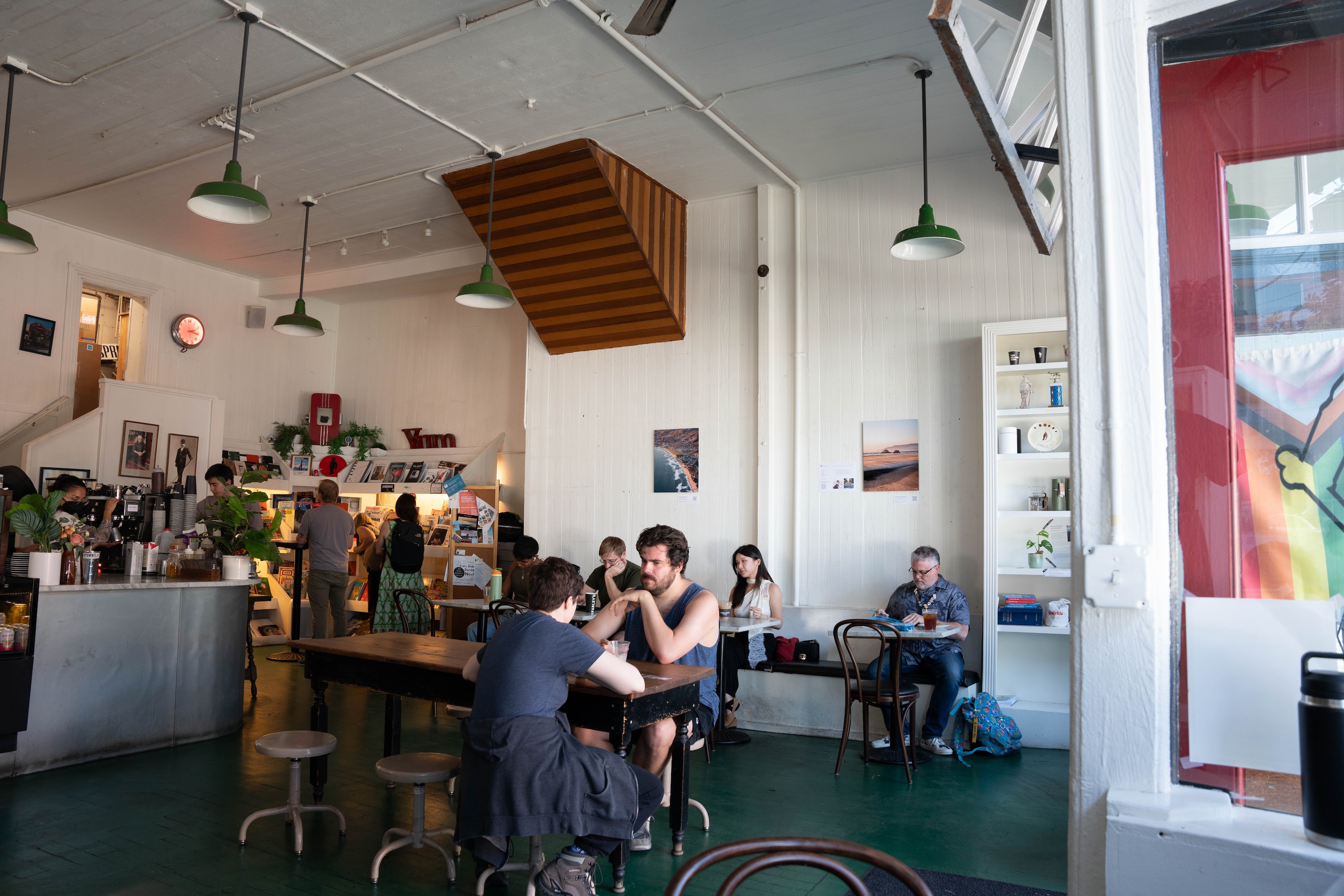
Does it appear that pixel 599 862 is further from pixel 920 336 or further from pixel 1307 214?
pixel 920 336

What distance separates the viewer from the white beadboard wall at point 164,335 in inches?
355

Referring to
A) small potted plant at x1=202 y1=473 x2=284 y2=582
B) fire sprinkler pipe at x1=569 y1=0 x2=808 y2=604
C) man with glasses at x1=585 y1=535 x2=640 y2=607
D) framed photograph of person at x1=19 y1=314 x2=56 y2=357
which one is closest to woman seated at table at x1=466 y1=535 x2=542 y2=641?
man with glasses at x1=585 y1=535 x2=640 y2=607

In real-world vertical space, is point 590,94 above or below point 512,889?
above

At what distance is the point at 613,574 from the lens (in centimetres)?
724

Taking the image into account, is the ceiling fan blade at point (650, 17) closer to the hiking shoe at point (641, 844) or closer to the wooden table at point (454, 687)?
the wooden table at point (454, 687)

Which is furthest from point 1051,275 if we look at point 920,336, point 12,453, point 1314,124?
point 12,453

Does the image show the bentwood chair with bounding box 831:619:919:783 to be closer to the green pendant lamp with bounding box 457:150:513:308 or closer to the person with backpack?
the green pendant lamp with bounding box 457:150:513:308

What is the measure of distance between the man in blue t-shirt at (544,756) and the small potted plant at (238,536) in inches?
155

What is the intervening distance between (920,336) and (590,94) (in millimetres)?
3170

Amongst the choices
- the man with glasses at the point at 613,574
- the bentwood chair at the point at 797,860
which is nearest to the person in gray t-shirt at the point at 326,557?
the man with glasses at the point at 613,574

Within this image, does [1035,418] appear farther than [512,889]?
Yes

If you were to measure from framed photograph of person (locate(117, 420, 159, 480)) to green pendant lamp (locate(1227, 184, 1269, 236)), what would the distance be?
32.8 feet

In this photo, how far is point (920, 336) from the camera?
708 centimetres

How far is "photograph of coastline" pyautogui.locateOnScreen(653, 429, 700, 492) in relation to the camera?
8000mm
